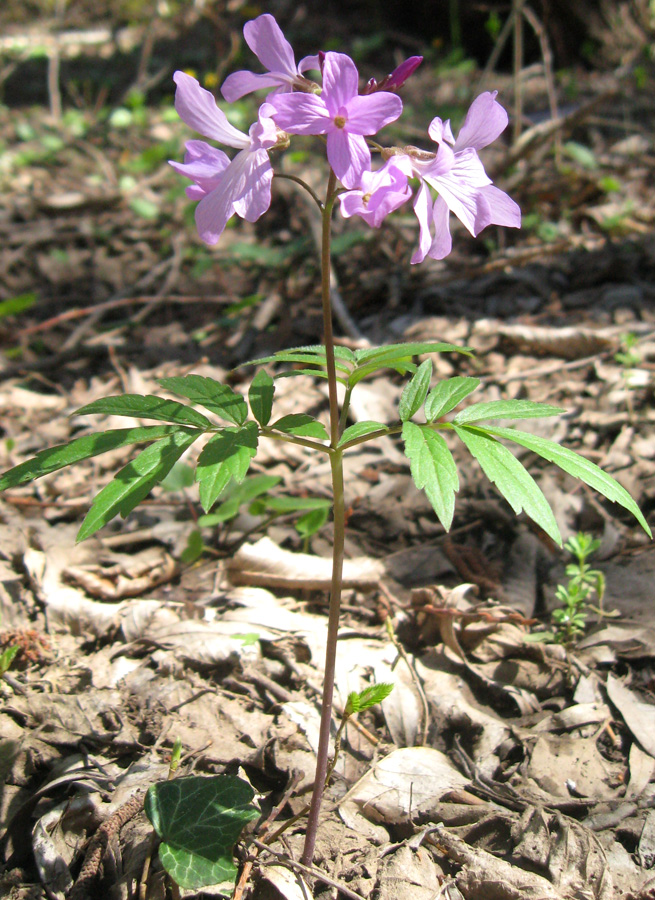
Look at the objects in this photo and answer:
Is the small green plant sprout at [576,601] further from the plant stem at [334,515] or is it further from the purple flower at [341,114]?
the purple flower at [341,114]

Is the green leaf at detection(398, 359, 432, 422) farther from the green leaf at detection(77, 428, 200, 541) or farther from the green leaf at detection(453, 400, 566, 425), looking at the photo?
the green leaf at detection(77, 428, 200, 541)

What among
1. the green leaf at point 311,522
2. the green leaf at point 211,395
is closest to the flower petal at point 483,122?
the green leaf at point 211,395

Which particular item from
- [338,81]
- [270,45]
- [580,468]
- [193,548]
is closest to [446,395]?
[580,468]

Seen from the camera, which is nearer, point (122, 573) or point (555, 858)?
point (555, 858)

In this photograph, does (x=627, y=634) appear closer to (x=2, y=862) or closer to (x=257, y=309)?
(x=2, y=862)

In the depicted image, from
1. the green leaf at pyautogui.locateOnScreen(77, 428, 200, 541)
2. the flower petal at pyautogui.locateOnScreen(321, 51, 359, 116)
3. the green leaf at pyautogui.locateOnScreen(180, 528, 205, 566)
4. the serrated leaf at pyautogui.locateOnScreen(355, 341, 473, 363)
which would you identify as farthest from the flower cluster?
the green leaf at pyautogui.locateOnScreen(180, 528, 205, 566)

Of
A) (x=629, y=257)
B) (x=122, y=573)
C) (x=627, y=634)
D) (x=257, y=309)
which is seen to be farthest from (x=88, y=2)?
(x=627, y=634)
